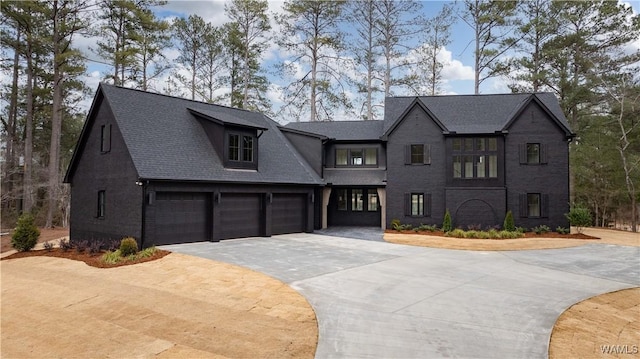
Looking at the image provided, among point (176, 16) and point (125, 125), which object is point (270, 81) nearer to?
point (176, 16)

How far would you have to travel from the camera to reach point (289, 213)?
68.8 ft

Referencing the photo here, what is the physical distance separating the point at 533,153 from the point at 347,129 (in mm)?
12035

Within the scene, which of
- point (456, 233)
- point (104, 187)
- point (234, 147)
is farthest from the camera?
point (456, 233)

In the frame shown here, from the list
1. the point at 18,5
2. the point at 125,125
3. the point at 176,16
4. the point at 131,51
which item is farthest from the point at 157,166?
the point at 176,16

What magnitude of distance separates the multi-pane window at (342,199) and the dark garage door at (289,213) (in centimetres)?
417

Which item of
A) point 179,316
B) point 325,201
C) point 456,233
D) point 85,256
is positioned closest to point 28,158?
point 85,256

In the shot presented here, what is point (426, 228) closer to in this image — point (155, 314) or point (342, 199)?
point (342, 199)

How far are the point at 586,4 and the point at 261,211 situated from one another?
2930 cm

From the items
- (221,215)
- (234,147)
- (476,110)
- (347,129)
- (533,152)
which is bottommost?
(221,215)

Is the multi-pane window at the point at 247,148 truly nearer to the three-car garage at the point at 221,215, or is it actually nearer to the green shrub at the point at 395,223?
the three-car garage at the point at 221,215

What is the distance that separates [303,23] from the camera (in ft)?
107

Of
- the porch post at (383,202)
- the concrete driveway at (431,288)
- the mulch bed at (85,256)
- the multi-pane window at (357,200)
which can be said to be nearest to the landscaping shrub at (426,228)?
the porch post at (383,202)

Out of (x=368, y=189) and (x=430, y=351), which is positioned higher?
(x=368, y=189)

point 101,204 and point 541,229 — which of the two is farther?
point 541,229
